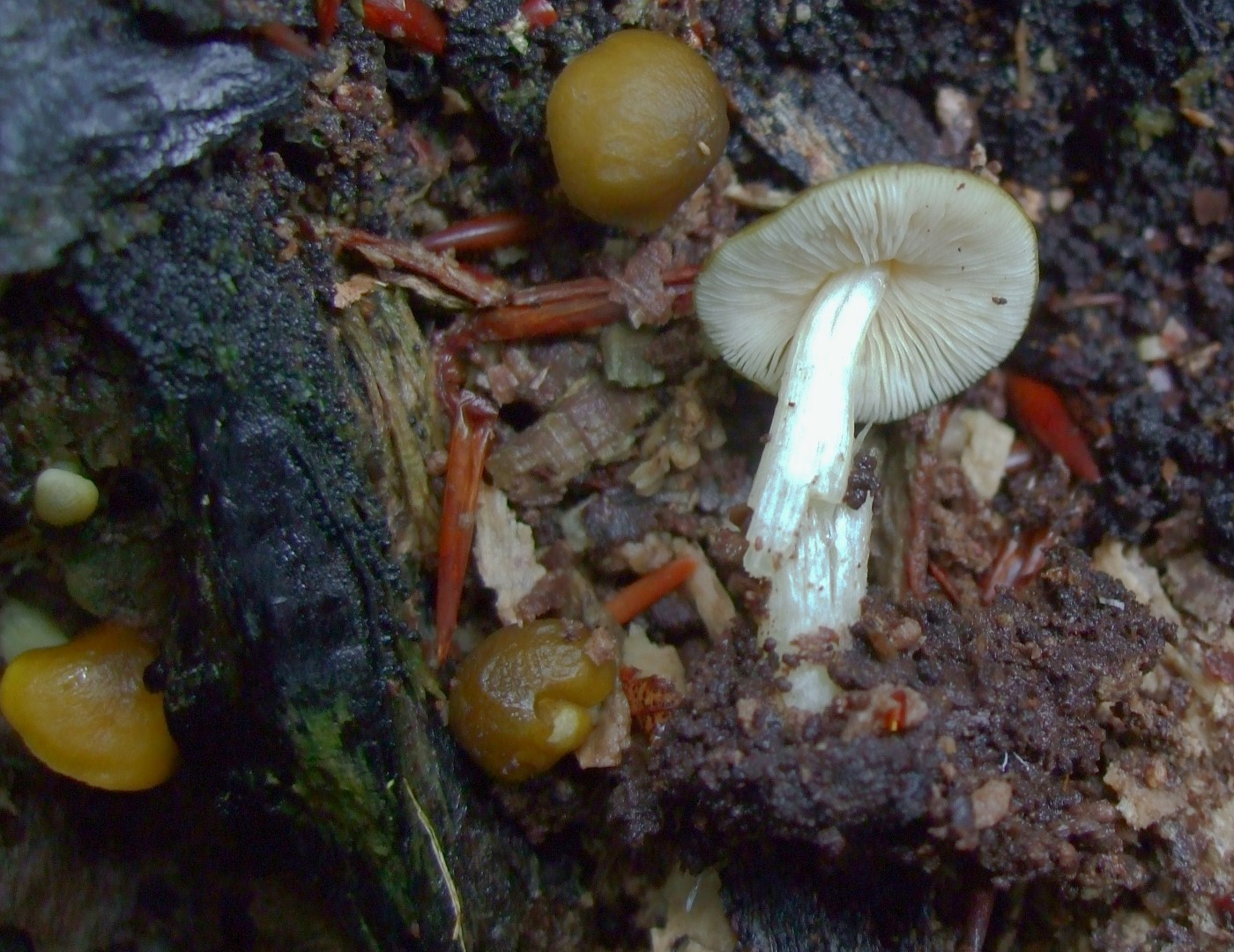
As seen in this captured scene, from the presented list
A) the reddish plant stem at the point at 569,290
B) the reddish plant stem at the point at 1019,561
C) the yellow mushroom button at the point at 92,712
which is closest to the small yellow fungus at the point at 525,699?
the yellow mushroom button at the point at 92,712

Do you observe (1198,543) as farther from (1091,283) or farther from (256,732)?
(256,732)

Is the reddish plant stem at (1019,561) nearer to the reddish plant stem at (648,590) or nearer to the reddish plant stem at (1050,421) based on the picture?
the reddish plant stem at (1050,421)

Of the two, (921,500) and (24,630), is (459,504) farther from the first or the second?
(921,500)

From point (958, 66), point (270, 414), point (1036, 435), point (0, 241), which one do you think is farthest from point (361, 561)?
point (958, 66)

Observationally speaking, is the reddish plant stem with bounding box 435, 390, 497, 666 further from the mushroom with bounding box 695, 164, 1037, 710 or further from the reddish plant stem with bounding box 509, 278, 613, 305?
the mushroom with bounding box 695, 164, 1037, 710

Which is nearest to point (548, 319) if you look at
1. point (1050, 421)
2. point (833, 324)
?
point (833, 324)

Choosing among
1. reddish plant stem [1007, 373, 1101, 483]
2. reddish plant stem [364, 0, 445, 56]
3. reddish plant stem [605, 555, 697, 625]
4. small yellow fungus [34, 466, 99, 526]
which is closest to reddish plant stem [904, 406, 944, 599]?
reddish plant stem [1007, 373, 1101, 483]

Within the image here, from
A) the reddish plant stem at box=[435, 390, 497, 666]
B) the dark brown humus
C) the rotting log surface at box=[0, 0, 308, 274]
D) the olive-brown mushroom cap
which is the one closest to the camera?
the rotting log surface at box=[0, 0, 308, 274]
